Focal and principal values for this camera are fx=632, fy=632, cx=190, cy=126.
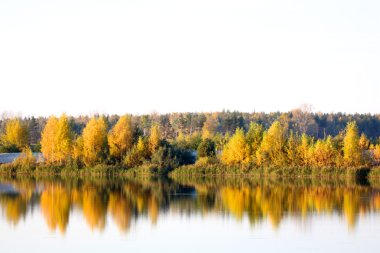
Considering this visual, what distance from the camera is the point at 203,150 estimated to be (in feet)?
174

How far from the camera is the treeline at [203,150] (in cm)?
4869

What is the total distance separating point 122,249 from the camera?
19250 mm

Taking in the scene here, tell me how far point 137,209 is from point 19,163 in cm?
2622

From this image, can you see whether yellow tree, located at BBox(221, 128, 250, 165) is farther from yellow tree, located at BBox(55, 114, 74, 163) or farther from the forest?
yellow tree, located at BBox(55, 114, 74, 163)

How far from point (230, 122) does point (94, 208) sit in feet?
221

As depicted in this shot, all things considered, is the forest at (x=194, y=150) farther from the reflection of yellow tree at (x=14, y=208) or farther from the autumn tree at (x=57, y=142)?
the reflection of yellow tree at (x=14, y=208)

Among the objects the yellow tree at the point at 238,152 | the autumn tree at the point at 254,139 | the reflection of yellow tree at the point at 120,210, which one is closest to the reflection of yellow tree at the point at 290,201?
the reflection of yellow tree at the point at 120,210

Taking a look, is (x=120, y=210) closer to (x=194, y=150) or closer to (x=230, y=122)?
(x=194, y=150)

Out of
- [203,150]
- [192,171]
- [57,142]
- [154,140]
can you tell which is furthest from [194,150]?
[57,142]

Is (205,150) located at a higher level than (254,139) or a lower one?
lower

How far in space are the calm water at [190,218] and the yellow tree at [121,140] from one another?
46.2 feet

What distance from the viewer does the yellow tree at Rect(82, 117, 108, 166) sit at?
52844mm

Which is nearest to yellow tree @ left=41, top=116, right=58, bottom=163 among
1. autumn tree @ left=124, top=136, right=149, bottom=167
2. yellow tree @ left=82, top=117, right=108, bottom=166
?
yellow tree @ left=82, top=117, right=108, bottom=166

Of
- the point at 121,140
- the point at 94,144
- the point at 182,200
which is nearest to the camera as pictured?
the point at 182,200
